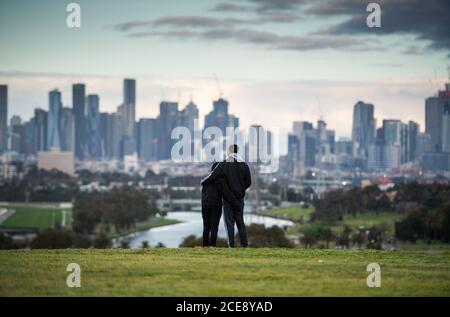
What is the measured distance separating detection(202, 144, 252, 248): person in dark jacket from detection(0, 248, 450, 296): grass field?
1662 millimetres

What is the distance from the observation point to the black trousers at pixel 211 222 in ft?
84.6

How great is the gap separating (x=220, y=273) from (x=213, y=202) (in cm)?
617

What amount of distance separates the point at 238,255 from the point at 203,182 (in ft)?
10.1

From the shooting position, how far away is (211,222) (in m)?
25.8

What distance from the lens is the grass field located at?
17.9 metres

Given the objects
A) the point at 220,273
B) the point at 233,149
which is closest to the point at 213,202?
the point at 233,149

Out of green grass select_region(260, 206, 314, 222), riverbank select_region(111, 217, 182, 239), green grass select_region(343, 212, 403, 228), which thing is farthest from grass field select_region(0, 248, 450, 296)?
green grass select_region(260, 206, 314, 222)

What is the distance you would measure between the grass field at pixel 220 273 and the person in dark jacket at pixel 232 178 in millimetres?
1662

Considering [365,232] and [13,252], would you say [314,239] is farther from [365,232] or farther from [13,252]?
[13,252]

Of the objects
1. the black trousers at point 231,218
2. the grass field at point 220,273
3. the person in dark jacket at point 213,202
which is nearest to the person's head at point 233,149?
the person in dark jacket at point 213,202

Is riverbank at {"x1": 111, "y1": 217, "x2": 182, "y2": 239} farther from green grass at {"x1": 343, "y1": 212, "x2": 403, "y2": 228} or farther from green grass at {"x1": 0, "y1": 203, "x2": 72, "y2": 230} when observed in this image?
green grass at {"x1": 343, "y1": 212, "x2": 403, "y2": 228}

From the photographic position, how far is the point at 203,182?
25484mm
